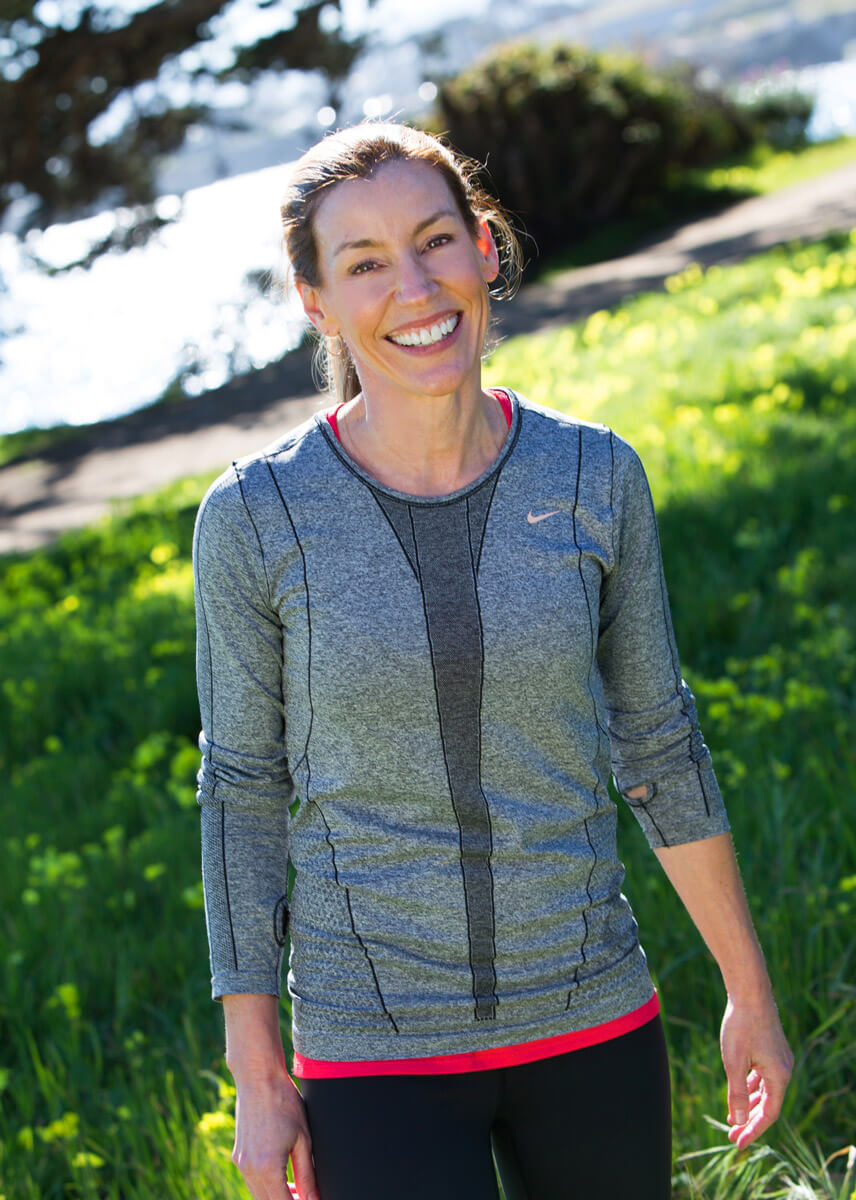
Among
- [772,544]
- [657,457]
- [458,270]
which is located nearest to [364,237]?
[458,270]

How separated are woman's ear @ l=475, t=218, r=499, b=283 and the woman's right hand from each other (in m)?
1.16

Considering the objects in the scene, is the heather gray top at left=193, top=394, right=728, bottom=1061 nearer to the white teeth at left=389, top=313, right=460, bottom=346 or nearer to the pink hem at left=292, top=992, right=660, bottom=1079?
the pink hem at left=292, top=992, right=660, bottom=1079

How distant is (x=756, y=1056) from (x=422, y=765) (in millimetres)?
652

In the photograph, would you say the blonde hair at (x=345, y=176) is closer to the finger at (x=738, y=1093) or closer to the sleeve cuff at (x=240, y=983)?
the sleeve cuff at (x=240, y=983)

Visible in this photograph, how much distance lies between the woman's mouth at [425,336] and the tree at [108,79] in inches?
390

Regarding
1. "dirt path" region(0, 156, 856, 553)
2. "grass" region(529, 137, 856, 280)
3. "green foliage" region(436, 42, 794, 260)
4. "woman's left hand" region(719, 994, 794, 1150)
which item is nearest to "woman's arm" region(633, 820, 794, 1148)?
"woman's left hand" region(719, 994, 794, 1150)

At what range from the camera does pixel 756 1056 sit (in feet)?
6.13

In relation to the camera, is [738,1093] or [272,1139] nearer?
[272,1139]

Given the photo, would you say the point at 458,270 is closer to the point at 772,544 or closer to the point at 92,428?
the point at 772,544

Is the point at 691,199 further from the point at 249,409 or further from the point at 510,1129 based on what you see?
the point at 510,1129

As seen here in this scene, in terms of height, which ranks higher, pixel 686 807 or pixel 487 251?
pixel 487 251

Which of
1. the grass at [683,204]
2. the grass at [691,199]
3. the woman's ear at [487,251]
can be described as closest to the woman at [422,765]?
the woman's ear at [487,251]

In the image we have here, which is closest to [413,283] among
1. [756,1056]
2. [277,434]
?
[756,1056]

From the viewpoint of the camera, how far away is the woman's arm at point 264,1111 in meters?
1.69
